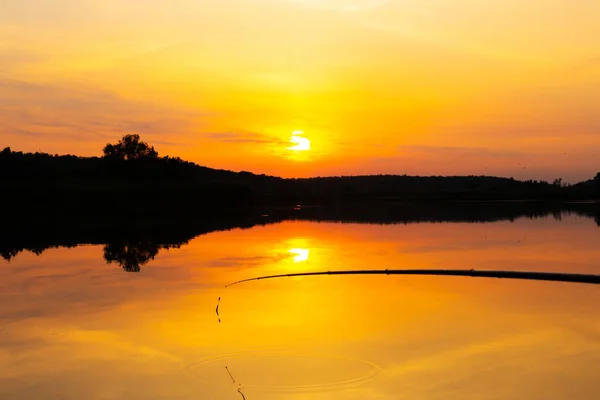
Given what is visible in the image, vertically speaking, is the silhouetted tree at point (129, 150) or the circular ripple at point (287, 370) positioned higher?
the silhouetted tree at point (129, 150)

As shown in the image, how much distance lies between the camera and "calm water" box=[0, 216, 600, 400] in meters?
10.6

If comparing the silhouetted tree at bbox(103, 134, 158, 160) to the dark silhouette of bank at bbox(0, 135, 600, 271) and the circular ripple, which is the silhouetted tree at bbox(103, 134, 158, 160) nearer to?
the dark silhouette of bank at bbox(0, 135, 600, 271)

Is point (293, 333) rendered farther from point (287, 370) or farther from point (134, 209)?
point (134, 209)

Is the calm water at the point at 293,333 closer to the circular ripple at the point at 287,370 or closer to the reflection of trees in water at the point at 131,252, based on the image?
the circular ripple at the point at 287,370

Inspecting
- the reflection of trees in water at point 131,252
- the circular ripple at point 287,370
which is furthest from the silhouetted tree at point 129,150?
the circular ripple at point 287,370

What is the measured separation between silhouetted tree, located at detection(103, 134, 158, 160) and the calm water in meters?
84.9

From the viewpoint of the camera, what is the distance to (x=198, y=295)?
64.6 feet

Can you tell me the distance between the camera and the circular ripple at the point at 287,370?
10.5 metres

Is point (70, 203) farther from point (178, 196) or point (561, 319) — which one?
point (561, 319)

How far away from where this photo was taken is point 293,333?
551 inches

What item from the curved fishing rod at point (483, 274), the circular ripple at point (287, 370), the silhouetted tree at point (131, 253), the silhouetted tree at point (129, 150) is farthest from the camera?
the silhouetted tree at point (129, 150)

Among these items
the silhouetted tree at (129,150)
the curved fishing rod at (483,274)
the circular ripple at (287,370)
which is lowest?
the circular ripple at (287,370)

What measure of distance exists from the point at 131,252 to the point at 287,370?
74.0ft

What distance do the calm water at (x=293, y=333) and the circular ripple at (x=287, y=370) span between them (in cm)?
3
